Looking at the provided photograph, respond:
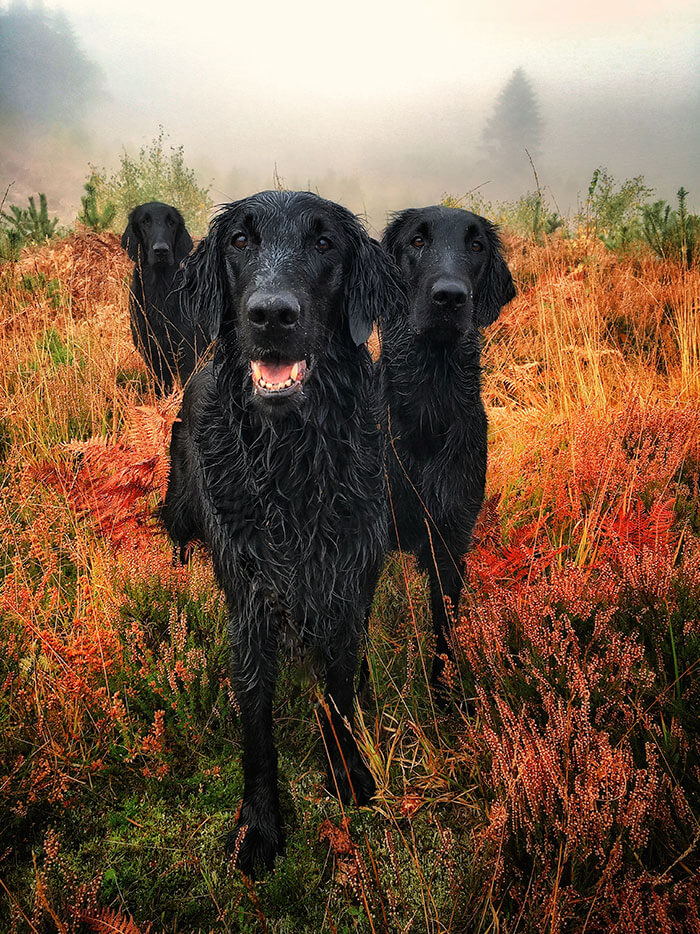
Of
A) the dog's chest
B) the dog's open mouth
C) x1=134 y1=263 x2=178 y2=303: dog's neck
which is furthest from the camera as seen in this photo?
x1=134 y1=263 x2=178 y2=303: dog's neck

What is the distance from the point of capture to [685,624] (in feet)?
6.12

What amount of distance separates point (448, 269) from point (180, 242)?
3663mm

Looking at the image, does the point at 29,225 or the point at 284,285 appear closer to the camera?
the point at 284,285

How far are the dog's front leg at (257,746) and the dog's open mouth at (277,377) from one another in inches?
28.5

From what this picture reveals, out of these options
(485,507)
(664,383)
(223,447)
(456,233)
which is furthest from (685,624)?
(664,383)

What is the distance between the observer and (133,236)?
519 centimetres

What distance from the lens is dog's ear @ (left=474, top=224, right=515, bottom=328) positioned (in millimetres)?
2729

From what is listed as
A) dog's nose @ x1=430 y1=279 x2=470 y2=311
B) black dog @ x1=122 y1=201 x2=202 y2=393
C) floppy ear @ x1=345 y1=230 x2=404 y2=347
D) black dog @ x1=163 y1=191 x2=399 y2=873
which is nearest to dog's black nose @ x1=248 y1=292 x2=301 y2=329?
black dog @ x1=163 y1=191 x2=399 y2=873

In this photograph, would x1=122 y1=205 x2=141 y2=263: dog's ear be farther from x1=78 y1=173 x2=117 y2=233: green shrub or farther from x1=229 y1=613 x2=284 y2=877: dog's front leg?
x1=78 y1=173 x2=117 y2=233: green shrub

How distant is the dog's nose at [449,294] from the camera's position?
230 centimetres

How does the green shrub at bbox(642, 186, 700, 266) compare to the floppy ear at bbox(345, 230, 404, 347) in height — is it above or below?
above

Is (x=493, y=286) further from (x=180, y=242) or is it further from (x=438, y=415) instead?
(x=180, y=242)

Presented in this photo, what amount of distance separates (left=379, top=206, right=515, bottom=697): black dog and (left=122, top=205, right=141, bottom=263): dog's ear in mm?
3502

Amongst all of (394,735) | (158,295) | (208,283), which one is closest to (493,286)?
(208,283)
